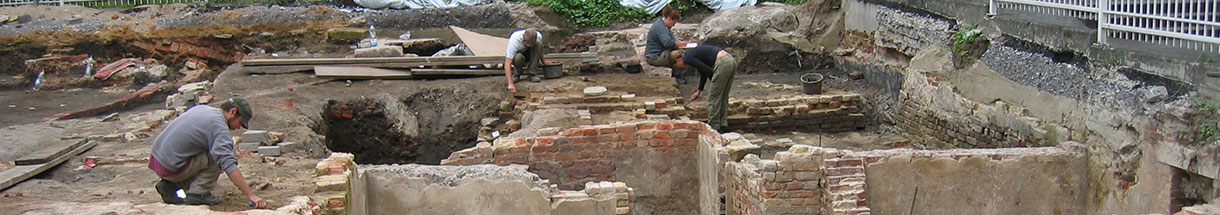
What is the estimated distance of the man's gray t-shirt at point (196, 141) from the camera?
6316 mm

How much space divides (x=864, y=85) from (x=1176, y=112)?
5933 millimetres

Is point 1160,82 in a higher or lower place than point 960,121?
higher

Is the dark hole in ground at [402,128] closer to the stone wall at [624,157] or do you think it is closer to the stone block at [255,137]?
the stone wall at [624,157]

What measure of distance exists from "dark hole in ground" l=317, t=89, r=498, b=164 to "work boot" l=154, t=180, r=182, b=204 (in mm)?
4731

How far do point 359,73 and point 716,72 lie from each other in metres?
4.08

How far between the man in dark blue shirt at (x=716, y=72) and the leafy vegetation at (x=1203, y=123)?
4.39 m

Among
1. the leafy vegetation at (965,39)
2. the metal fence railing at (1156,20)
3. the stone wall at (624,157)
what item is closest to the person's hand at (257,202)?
the stone wall at (624,157)

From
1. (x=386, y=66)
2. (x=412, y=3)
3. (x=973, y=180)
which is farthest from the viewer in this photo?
(x=412, y=3)

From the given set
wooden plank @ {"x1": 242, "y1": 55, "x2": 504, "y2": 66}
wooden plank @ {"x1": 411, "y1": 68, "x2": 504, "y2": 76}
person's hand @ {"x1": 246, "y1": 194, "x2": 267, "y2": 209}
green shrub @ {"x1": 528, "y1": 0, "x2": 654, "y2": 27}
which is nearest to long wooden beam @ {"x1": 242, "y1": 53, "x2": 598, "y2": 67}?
wooden plank @ {"x1": 242, "y1": 55, "x2": 504, "y2": 66}

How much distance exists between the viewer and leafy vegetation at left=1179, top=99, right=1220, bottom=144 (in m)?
7.37

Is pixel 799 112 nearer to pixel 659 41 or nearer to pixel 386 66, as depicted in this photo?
pixel 659 41

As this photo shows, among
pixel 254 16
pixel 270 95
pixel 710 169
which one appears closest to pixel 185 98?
pixel 270 95

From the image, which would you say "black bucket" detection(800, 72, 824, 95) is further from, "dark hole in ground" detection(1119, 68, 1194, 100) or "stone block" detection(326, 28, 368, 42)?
"stone block" detection(326, 28, 368, 42)

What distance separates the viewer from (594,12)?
58.4ft
